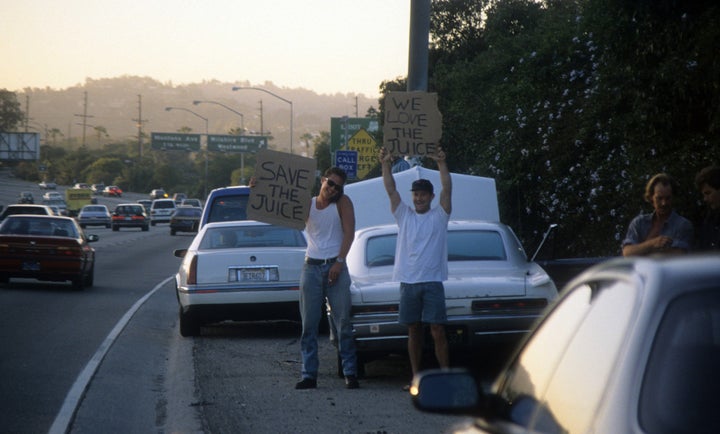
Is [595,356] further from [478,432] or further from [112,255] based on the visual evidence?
[112,255]

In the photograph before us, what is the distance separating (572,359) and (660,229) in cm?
603

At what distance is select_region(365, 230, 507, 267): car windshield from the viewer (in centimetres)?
1143

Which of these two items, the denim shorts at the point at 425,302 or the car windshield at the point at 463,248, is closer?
the denim shorts at the point at 425,302

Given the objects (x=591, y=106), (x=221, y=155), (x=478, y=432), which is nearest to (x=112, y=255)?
(x=591, y=106)

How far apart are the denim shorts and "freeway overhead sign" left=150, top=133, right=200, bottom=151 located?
85618 millimetres

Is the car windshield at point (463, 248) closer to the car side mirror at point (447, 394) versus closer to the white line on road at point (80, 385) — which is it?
the white line on road at point (80, 385)

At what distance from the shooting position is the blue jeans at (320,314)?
10195 mm

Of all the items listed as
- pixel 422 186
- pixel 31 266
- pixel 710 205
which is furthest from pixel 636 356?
pixel 31 266

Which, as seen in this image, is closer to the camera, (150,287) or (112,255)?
(150,287)

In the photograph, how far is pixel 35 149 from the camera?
9444 cm

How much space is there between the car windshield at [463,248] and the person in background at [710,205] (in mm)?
3022

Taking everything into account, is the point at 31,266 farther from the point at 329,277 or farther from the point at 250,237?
the point at 329,277

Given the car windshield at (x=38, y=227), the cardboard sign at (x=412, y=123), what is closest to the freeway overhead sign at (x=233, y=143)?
the car windshield at (x=38, y=227)

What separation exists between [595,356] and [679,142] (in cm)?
1233
